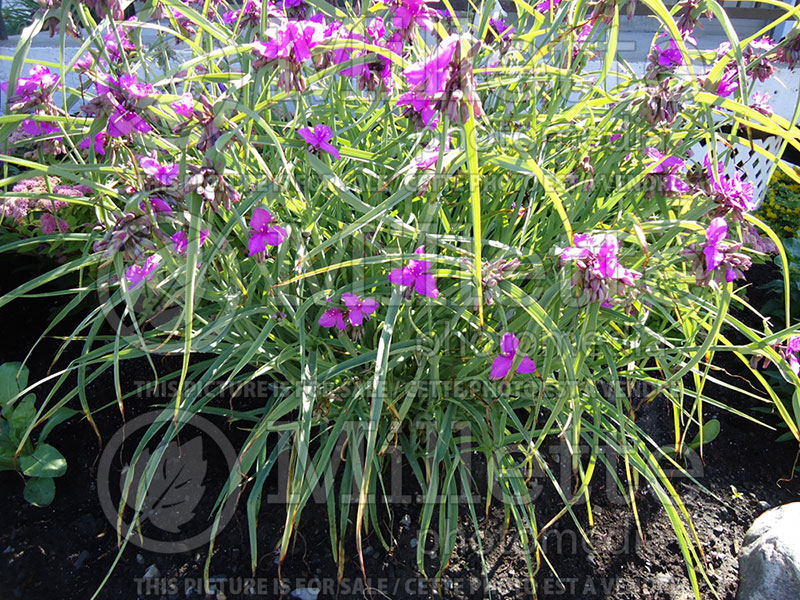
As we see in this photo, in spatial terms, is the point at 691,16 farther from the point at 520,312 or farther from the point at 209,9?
the point at 209,9

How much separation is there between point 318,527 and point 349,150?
2.72ft

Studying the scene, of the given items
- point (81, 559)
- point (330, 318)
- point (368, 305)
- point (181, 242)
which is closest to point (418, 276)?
point (368, 305)

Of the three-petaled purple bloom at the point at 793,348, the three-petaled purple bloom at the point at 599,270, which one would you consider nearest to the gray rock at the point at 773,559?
the three-petaled purple bloom at the point at 793,348

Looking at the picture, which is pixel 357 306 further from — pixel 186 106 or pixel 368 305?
pixel 186 106

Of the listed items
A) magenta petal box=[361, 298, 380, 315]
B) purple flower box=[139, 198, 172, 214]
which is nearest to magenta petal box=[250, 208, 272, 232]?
purple flower box=[139, 198, 172, 214]

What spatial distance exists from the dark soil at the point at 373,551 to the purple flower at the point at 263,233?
1.94 ft

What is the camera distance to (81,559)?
129 cm

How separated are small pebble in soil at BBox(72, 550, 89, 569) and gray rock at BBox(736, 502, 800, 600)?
1.41 metres

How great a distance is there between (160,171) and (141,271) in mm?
231

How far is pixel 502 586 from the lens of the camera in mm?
1269

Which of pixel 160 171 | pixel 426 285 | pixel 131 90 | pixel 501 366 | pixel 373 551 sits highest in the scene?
pixel 131 90

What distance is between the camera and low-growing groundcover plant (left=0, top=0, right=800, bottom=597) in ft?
2.77

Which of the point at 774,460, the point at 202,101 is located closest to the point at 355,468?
the point at 202,101

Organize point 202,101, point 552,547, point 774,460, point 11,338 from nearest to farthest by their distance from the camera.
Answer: point 202,101
point 552,547
point 774,460
point 11,338
